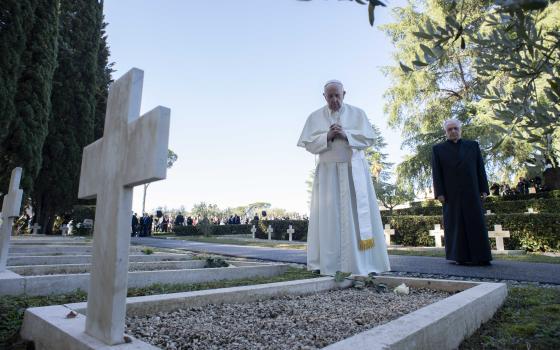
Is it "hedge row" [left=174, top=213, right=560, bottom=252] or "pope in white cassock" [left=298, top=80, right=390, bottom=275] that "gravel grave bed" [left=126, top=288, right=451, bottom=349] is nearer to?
"pope in white cassock" [left=298, top=80, right=390, bottom=275]

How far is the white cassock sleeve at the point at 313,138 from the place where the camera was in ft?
15.2

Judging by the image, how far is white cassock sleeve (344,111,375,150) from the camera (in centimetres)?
450

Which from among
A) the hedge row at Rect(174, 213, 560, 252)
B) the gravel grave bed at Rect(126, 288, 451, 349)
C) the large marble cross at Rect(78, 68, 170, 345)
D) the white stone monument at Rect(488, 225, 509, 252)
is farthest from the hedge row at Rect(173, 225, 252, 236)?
the large marble cross at Rect(78, 68, 170, 345)

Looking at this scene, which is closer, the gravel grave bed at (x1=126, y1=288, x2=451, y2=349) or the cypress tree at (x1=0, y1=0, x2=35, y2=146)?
the gravel grave bed at (x1=126, y1=288, x2=451, y2=349)

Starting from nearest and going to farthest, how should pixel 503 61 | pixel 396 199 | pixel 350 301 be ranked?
pixel 503 61, pixel 350 301, pixel 396 199

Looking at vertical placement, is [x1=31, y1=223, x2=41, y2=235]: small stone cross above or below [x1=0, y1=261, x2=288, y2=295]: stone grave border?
above

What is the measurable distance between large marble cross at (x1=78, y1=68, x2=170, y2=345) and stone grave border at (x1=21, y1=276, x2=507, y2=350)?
0.42ft

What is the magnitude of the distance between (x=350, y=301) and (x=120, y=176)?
208cm

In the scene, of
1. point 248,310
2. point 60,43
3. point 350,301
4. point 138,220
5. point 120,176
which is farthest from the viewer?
point 138,220

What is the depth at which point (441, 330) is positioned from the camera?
5.86ft

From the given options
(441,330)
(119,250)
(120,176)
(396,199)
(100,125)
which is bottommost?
(441,330)

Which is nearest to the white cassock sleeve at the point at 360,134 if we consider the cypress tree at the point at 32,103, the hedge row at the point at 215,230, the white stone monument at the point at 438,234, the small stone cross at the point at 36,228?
the white stone monument at the point at 438,234

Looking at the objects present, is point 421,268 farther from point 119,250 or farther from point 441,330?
point 119,250

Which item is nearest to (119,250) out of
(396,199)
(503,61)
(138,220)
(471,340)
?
(471,340)
